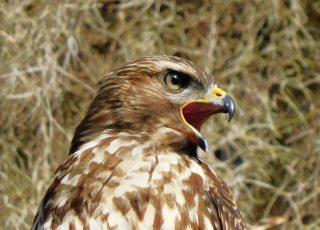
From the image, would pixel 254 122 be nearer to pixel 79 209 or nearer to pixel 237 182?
pixel 237 182

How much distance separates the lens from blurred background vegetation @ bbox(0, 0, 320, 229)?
513cm

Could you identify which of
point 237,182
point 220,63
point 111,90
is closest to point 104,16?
point 220,63

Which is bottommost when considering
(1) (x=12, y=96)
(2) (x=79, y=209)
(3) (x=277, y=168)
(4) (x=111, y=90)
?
(3) (x=277, y=168)

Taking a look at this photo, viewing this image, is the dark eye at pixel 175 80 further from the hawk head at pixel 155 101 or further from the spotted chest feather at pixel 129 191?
the spotted chest feather at pixel 129 191

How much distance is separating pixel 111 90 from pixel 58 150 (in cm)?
189

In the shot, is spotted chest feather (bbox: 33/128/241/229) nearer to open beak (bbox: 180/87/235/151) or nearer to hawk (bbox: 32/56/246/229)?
hawk (bbox: 32/56/246/229)

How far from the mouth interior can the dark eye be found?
60 millimetres

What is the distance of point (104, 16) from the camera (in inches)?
214

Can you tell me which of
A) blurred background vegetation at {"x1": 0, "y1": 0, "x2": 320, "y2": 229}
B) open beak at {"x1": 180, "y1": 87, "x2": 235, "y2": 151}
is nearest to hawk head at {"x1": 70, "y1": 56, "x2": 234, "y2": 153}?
open beak at {"x1": 180, "y1": 87, "x2": 235, "y2": 151}

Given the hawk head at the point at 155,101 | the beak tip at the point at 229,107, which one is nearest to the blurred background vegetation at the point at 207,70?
the hawk head at the point at 155,101

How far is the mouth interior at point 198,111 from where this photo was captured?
325 centimetres

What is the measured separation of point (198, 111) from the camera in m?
3.27

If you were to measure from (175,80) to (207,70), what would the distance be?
2.09 meters

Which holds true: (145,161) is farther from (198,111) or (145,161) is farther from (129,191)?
(198,111)
